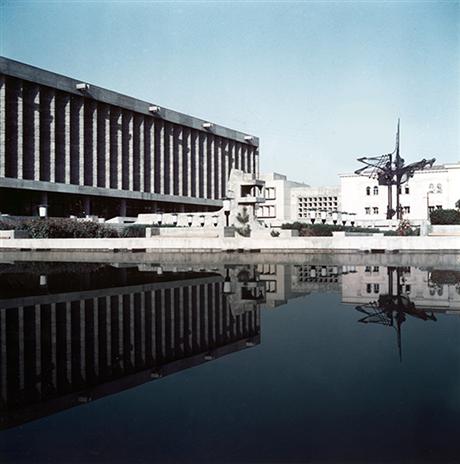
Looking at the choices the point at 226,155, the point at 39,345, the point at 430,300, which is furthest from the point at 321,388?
the point at 226,155

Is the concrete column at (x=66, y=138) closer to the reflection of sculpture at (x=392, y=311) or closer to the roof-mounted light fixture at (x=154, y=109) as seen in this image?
the roof-mounted light fixture at (x=154, y=109)

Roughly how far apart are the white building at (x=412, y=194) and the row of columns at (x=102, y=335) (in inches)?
2027

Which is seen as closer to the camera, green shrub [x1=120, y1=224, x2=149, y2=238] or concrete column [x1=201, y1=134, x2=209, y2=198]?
green shrub [x1=120, y1=224, x2=149, y2=238]

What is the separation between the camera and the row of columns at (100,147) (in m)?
44.2

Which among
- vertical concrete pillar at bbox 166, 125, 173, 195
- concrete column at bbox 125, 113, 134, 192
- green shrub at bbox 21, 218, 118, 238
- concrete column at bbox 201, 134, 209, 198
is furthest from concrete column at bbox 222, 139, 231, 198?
green shrub at bbox 21, 218, 118, 238

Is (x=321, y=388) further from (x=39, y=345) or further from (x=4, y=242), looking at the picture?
(x=4, y=242)

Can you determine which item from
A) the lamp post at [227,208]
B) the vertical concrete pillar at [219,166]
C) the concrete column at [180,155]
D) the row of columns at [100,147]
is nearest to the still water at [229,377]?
the lamp post at [227,208]

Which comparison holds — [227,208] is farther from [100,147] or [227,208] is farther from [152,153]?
[152,153]

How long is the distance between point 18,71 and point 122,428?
145 feet

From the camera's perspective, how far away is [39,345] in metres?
7.53

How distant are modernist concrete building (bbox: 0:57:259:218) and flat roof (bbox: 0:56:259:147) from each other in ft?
0.28

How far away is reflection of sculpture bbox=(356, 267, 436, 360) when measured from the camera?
9148mm

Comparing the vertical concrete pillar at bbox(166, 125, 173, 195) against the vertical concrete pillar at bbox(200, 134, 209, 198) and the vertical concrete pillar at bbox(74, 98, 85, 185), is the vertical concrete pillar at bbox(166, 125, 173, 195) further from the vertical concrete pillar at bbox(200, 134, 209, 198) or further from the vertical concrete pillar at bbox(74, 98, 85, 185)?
the vertical concrete pillar at bbox(74, 98, 85, 185)

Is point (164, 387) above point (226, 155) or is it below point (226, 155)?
below
